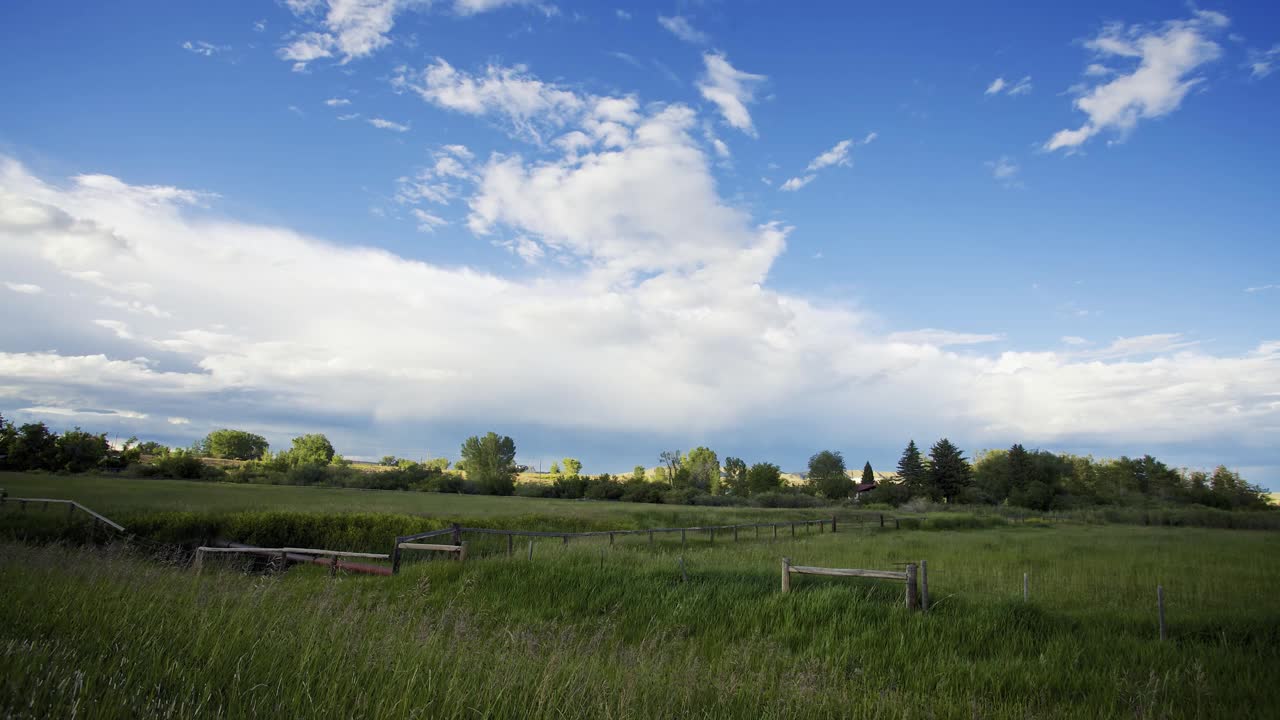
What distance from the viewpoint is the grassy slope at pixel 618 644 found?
396 cm

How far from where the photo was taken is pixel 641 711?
4.98 metres

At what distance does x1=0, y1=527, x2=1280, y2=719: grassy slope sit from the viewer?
3955mm

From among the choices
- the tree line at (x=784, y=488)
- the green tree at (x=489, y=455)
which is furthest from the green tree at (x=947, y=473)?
the green tree at (x=489, y=455)

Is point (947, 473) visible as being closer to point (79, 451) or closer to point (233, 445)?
point (79, 451)

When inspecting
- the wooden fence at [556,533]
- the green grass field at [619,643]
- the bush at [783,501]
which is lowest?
the bush at [783,501]

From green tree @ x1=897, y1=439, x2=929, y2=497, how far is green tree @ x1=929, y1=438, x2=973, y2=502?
150cm

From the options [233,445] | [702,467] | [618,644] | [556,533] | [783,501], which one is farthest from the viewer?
[233,445]

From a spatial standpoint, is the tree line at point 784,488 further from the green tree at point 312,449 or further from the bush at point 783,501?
the green tree at point 312,449

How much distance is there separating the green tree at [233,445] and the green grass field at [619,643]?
656ft

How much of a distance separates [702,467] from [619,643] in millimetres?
151879

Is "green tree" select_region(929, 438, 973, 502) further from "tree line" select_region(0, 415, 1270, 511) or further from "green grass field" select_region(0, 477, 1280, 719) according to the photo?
"green grass field" select_region(0, 477, 1280, 719)

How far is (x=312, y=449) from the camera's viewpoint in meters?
164

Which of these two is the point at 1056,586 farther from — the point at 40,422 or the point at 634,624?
the point at 40,422

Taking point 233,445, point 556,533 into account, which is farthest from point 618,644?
point 233,445
